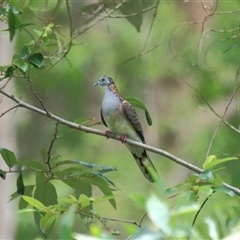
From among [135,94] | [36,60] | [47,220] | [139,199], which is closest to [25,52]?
[36,60]

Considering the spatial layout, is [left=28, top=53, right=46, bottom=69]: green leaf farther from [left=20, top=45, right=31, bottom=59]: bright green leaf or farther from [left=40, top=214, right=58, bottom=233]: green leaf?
[left=40, top=214, right=58, bottom=233]: green leaf

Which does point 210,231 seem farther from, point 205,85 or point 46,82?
point 46,82

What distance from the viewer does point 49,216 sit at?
1480 millimetres

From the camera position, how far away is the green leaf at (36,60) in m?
1.77

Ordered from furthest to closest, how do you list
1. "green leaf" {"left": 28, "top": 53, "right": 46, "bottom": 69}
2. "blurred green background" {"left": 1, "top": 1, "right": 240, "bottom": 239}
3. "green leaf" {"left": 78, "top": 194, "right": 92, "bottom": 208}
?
"blurred green background" {"left": 1, "top": 1, "right": 240, "bottom": 239}, "green leaf" {"left": 28, "top": 53, "right": 46, "bottom": 69}, "green leaf" {"left": 78, "top": 194, "right": 92, "bottom": 208}

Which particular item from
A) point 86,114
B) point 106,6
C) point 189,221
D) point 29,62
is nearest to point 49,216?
point 29,62

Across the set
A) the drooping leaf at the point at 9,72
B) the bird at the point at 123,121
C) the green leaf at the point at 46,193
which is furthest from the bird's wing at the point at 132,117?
the drooping leaf at the point at 9,72

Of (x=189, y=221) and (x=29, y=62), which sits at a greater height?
(x=29, y=62)

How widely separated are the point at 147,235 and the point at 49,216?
2.42 ft

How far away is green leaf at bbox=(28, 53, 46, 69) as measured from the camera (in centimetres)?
177

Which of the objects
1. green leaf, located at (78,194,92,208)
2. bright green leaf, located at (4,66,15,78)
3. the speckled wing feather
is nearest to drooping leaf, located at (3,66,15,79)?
bright green leaf, located at (4,66,15,78)

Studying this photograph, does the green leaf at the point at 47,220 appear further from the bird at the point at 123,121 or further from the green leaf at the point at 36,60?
the bird at the point at 123,121

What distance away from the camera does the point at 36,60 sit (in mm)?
1774

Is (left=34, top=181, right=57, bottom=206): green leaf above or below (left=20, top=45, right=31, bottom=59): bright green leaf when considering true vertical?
below
